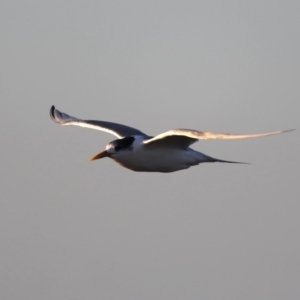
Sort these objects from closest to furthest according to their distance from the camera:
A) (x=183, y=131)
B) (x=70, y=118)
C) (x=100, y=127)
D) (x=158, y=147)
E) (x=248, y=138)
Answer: (x=248, y=138) < (x=183, y=131) < (x=158, y=147) < (x=100, y=127) < (x=70, y=118)

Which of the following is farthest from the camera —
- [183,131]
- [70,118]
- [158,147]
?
[70,118]

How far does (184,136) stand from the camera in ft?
63.2

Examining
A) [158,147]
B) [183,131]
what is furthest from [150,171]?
[183,131]

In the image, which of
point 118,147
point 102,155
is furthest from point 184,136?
point 102,155

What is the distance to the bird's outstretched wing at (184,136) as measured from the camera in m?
16.3

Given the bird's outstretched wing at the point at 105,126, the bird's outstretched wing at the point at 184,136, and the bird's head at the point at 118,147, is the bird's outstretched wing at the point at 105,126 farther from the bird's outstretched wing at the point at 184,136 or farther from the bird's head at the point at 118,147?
the bird's outstretched wing at the point at 184,136

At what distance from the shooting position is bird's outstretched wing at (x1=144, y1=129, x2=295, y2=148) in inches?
643

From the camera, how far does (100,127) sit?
23234 mm

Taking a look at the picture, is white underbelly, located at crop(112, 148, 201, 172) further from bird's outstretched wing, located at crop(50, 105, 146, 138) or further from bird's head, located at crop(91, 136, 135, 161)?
bird's outstretched wing, located at crop(50, 105, 146, 138)

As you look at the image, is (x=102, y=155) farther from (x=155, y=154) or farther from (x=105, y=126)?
(x=105, y=126)

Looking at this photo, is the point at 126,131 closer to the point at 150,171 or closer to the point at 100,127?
the point at 100,127

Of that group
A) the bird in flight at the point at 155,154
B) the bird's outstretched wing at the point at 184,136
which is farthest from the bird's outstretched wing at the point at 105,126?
the bird's outstretched wing at the point at 184,136

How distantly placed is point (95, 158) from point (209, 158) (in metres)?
2.15

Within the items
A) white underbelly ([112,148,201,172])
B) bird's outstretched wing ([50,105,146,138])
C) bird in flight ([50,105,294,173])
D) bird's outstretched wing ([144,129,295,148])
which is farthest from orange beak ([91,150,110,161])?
bird's outstretched wing ([50,105,146,138])
